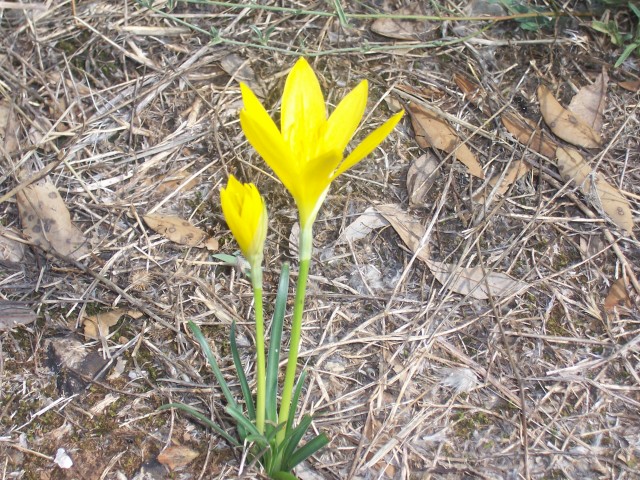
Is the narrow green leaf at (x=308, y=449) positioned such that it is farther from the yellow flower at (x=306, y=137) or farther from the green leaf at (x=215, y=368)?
the yellow flower at (x=306, y=137)

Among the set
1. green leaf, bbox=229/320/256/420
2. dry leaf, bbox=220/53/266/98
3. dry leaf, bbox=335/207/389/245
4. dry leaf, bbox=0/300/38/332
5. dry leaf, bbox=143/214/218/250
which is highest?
dry leaf, bbox=220/53/266/98

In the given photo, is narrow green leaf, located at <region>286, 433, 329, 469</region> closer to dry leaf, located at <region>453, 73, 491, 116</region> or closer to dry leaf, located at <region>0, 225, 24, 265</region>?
dry leaf, located at <region>0, 225, 24, 265</region>

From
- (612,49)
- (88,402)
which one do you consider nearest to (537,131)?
(612,49)

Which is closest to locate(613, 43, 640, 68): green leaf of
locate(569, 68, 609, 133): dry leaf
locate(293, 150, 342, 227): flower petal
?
locate(569, 68, 609, 133): dry leaf

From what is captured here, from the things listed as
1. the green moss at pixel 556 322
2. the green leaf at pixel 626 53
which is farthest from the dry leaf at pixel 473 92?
the green moss at pixel 556 322

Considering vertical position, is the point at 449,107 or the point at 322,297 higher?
the point at 449,107

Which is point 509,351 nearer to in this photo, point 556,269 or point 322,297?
point 556,269
